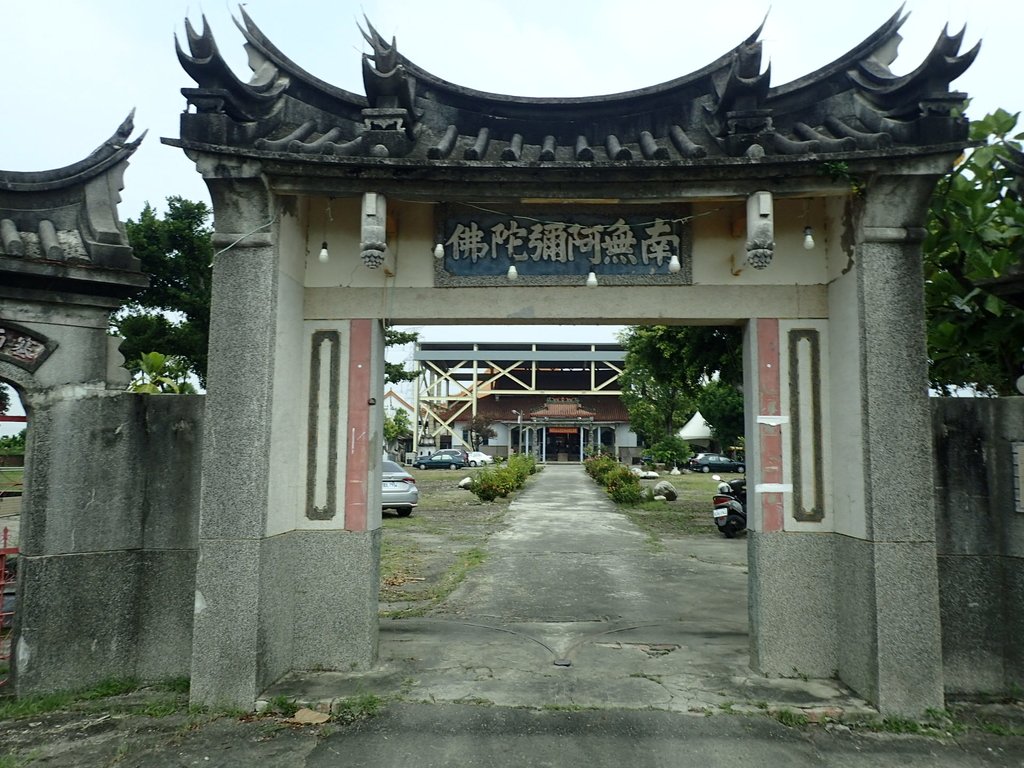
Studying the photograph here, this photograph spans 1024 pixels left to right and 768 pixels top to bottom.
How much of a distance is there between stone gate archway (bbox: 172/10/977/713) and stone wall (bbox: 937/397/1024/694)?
47 centimetres

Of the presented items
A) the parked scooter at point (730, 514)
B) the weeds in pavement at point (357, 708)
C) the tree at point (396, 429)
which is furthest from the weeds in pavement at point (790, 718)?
the tree at point (396, 429)

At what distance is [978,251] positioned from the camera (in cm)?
610

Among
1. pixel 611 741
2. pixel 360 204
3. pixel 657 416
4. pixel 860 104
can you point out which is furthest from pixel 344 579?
pixel 657 416

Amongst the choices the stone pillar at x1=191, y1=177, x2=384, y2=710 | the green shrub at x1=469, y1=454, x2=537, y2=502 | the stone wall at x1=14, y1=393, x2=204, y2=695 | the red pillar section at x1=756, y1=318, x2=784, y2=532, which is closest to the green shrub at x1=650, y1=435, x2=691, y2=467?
the green shrub at x1=469, y1=454, x2=537, y2=502

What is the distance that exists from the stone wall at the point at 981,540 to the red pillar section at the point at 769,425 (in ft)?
3.79

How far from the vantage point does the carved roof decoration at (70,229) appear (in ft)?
16.4

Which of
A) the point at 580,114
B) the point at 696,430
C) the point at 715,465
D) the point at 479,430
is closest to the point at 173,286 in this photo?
the point at 580,114

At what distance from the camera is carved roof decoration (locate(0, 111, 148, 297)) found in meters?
4.99

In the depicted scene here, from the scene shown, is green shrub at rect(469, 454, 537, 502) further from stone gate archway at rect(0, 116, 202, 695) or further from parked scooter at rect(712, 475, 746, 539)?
stone gate archway at rect(0, 116, 202, 695)

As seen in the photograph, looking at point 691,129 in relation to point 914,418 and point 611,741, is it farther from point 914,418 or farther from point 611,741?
point 611,741

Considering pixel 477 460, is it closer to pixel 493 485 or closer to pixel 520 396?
pixel 520 396

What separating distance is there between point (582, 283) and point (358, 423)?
Result: 225 centimetres

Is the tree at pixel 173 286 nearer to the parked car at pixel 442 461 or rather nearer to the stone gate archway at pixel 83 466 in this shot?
the stone gate archway at pixel 83 466

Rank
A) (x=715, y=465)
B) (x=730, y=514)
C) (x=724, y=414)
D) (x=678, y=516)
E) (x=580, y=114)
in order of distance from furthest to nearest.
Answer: (x=724, y=414)
(x=715, y=465)
(x=678, y=516)
(x=730, y=514)
(x=580, y=114)
